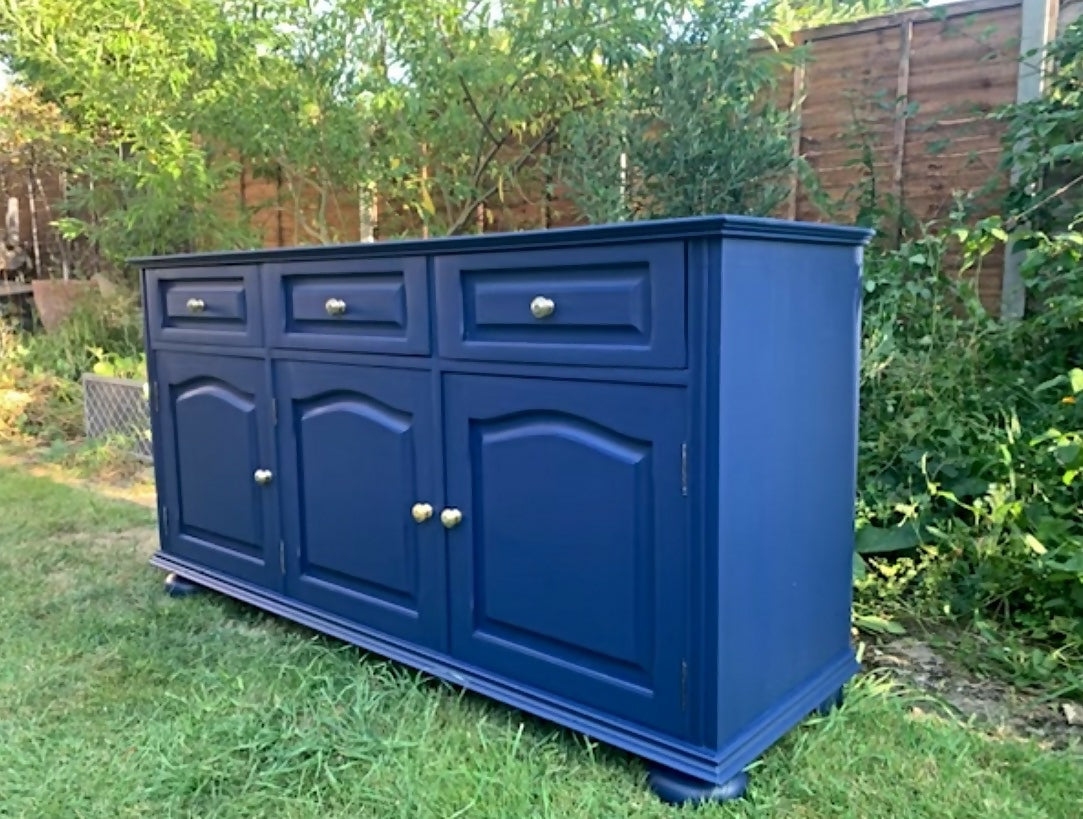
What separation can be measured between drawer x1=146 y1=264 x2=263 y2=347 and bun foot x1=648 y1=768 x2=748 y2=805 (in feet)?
4.23

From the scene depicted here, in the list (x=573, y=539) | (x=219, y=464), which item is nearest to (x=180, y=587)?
(x=219, y=464)

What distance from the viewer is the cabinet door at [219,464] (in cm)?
212

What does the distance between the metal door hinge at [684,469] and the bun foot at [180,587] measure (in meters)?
1.53

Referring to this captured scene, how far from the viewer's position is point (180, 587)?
2.37m

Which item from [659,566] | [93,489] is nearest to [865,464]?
[659,566]

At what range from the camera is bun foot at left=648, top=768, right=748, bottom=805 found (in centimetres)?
139

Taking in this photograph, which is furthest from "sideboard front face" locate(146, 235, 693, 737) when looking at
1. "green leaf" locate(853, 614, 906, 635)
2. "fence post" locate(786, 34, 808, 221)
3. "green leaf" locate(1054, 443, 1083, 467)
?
"fence post" locate(786, 34, 808, 221)

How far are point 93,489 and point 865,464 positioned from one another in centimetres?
280

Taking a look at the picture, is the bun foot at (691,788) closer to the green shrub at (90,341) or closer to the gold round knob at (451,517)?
the gold round knob at (451,517)

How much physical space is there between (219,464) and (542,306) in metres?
1.15

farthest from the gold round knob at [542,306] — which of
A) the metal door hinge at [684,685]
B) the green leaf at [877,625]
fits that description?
the green leaf at [877,625]

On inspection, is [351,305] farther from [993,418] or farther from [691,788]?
[993,418]

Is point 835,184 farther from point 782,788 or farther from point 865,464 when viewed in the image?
point 782,788

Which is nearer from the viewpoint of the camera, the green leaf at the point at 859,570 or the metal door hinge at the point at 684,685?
the metal door hinge at the point at 684,685
